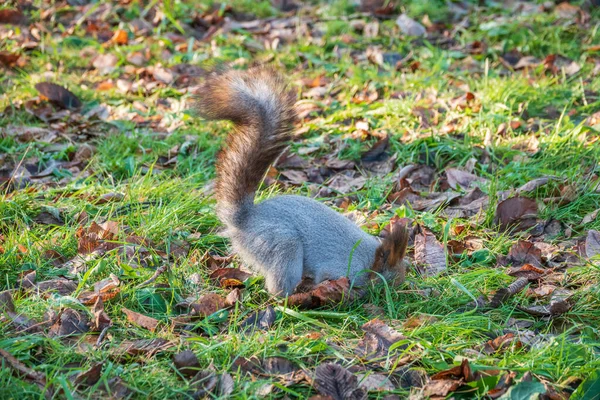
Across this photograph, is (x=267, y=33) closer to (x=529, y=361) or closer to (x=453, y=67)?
(x=453, y=67)

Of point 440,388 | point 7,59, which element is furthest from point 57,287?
point 7,59

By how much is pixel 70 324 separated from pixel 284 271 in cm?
89

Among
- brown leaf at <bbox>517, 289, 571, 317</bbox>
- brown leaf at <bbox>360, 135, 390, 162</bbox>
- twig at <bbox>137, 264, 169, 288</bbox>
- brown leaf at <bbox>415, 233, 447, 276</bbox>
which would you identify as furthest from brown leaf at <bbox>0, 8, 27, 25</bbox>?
brown leaf at <bbox>517, 289, 571, 317</bbox>

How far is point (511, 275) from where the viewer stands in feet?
10.5

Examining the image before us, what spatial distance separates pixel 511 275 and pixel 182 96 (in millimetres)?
3135

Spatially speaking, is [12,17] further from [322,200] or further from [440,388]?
[440,388]

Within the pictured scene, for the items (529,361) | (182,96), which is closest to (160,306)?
(529,361)

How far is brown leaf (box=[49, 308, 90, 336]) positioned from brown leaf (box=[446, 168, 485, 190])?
2.23 metres

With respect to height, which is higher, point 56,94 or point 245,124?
point 245,124

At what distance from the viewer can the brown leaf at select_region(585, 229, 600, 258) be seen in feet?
10.8

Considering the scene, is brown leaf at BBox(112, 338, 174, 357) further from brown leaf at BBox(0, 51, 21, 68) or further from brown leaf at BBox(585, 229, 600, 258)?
brown leaf at BBox(0, 51, 21, 68)

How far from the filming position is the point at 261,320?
2850 millimetres

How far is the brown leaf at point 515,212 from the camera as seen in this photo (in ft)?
11.9

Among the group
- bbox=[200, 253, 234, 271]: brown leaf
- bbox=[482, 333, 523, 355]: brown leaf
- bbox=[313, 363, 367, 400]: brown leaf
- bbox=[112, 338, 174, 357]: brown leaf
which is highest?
bbox=[313, 363, 367, 400]: brown leaf
